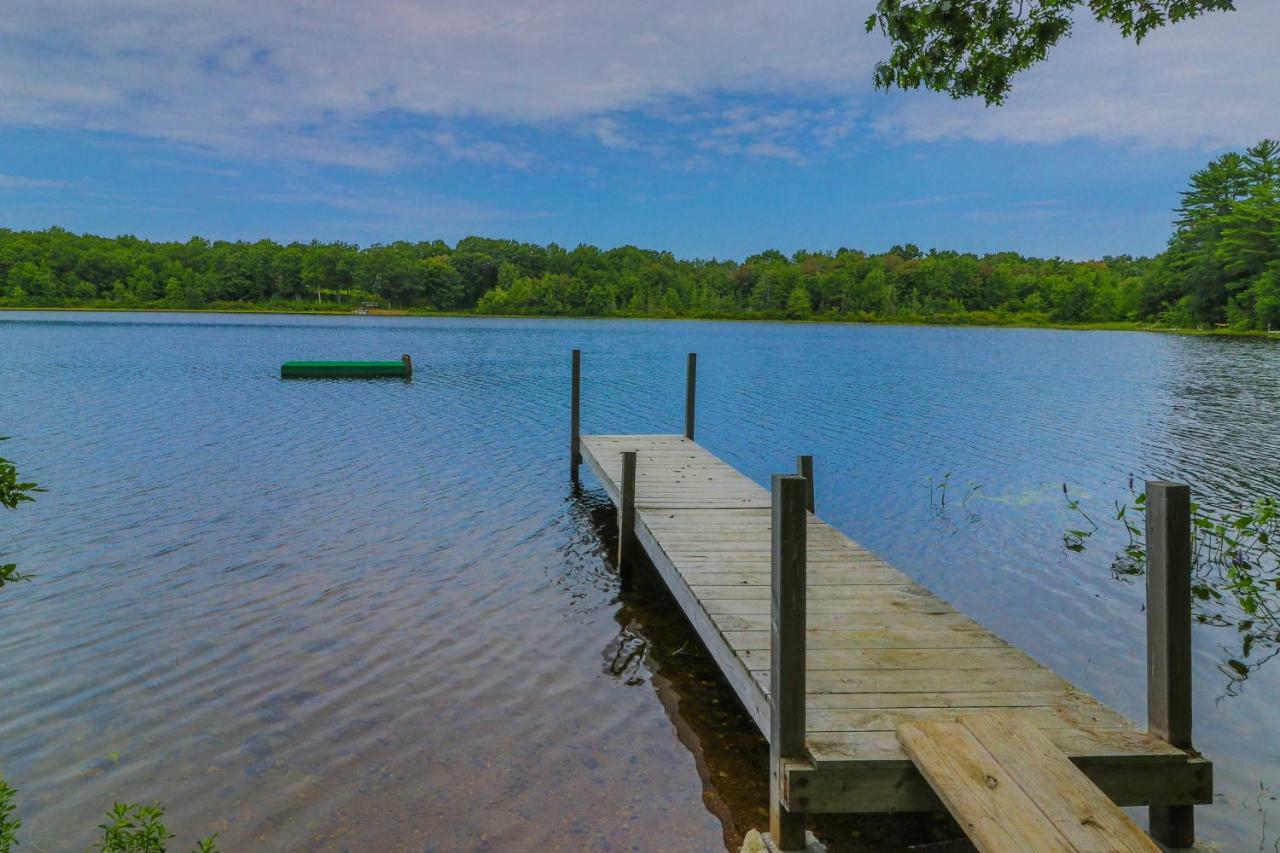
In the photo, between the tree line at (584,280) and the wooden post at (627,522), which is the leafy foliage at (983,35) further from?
the tree line at (584,280)

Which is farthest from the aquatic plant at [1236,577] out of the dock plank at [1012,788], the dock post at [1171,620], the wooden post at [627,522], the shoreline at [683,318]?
the shoreline at [683,318]

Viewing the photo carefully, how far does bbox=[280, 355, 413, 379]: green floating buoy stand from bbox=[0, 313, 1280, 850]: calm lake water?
776cm

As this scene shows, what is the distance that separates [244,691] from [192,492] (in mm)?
6731

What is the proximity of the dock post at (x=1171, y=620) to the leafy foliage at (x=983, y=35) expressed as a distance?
3.31 meters

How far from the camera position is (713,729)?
199 inches

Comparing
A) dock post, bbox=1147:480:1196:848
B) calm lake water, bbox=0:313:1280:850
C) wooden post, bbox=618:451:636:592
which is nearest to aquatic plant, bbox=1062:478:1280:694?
calm lake water, bbox=0:313:1280:850

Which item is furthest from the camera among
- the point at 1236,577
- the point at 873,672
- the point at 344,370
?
the point at 344,370

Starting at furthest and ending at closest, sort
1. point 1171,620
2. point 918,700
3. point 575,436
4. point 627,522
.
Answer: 1. point 575,436
2. point 627,522
3. point 918,700
4. point 1171,620

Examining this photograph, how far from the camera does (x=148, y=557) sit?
8070mm

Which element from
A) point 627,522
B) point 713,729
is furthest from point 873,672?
point 627,522

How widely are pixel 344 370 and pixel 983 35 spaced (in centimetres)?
2616

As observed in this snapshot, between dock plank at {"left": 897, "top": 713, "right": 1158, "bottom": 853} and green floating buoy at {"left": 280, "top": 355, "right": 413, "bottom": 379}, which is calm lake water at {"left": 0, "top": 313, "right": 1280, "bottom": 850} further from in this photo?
green floating buoy at {"left": 280, "top": 355, "right": 413, "bottom": 379}

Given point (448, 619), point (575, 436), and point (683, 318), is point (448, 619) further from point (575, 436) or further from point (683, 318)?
point (683, 318)

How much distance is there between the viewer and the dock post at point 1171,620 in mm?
2908
